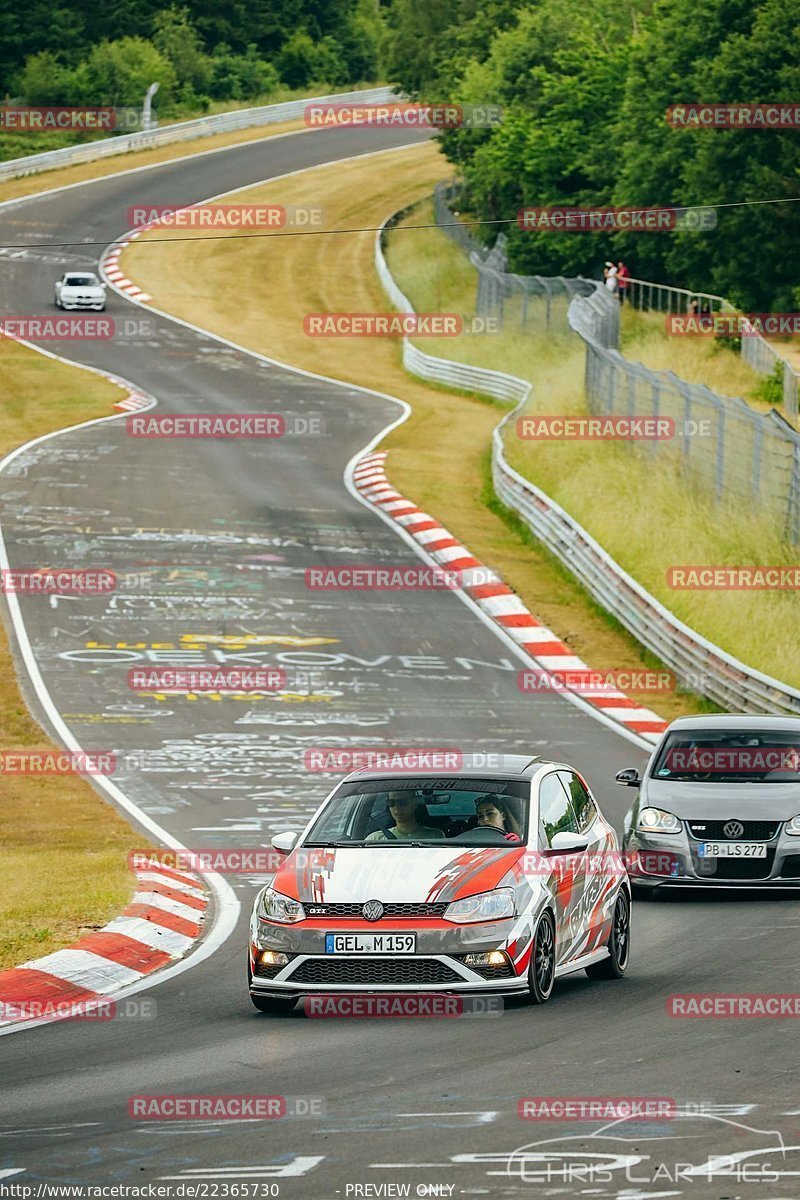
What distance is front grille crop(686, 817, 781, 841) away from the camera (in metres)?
16.1

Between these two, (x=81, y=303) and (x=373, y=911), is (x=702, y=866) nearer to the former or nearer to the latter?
(x=373, y=911)

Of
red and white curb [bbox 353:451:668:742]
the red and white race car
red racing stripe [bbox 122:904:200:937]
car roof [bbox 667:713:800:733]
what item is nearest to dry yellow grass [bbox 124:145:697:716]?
red and white curb [bbox 353:451:668:742]

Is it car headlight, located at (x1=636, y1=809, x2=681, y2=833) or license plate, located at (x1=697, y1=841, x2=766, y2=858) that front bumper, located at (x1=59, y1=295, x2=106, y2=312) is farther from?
license plate, located at (x1=697, y1=841, x2=766, y2=858)

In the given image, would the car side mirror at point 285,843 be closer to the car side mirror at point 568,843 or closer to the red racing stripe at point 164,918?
the car side mirror at point 568,843

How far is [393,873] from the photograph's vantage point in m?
11.3

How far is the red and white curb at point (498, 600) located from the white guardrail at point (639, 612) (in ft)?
3.13

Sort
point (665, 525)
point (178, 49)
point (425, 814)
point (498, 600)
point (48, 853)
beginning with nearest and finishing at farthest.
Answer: point (425, 814) → point (48, 853) → point (498, 600) → point (665, 525) → point (178, 49)

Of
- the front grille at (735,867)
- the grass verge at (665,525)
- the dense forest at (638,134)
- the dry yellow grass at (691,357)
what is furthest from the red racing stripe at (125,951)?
the dense forest at (638,134)

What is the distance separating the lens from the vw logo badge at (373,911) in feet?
36.1

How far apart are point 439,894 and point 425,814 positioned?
41.9 inches

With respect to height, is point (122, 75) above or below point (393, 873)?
above

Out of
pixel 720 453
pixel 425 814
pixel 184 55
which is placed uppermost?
pixel 184 55

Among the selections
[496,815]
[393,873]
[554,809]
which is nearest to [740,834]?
[554,809]

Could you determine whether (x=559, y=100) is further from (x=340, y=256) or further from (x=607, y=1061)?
(x=607, y=1061)
